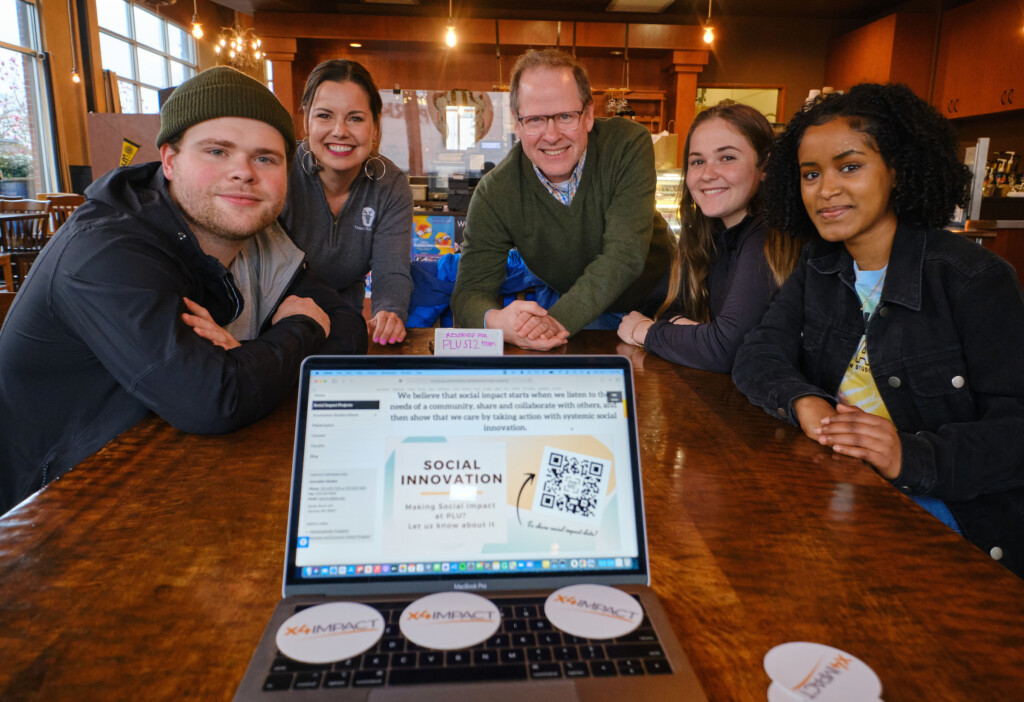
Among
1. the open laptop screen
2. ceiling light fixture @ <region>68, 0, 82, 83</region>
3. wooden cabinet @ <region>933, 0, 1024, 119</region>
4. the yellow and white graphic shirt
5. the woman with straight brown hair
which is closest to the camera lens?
the open laptop screen

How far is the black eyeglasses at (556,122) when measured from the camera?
6.07 feet

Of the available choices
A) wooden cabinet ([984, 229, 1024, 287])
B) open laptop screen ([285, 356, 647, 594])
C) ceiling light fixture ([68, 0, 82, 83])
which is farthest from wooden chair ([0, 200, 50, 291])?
wooden cabinet ([984, 229, 1024, 287])

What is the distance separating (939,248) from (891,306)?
0.42ft

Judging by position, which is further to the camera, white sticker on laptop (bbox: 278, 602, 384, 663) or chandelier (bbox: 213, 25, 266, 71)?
chandelier (bbox: 213, 25, 266, 71)

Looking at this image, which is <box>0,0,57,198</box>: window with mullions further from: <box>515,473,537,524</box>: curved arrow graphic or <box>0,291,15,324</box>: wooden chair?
<box>515,473,537,524</box>: curved arrow graphic

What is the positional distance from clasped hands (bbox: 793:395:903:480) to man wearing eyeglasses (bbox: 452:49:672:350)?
83cm

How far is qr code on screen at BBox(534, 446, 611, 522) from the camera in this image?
61cm

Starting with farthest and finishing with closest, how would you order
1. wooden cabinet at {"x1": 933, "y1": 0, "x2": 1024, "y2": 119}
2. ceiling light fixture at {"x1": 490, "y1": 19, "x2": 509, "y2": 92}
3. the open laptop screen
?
ceiling light fixture at {"x1": 490, "y1": 19, "x2": 509, "y2": 92}, wooden cabinet at {"x1": 933, "y1": 0, "x2": 1024, "y2": 119}, the open laptop screen

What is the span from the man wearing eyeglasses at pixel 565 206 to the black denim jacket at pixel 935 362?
23.7 inches

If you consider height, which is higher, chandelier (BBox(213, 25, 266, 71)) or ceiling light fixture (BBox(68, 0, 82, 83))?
ceiling light fixture (BBox(68, 0, 82, 83))

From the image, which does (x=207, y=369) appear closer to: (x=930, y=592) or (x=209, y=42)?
(x=930, y=592)

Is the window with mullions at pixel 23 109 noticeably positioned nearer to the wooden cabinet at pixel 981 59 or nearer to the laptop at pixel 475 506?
the laptop at pixel 475 506

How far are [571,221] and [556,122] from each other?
0.29 meters

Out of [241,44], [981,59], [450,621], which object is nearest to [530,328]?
[450,621]
